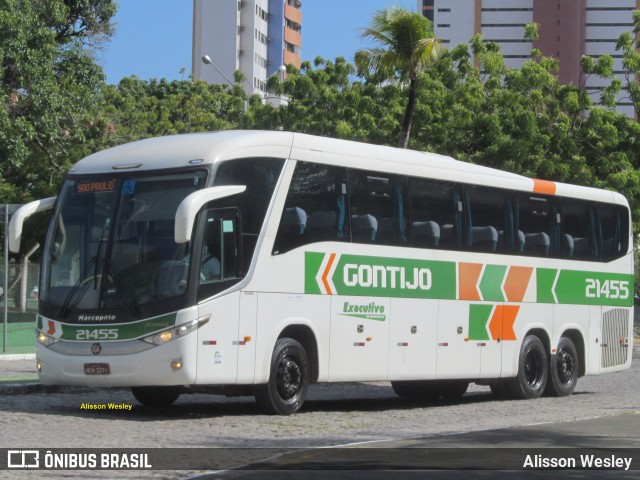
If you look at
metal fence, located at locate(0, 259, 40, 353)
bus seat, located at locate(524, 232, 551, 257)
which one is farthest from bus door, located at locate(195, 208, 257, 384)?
metal fence, located at locate(0, 259, 40, 353)

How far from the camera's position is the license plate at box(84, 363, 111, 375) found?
1470 centimetres

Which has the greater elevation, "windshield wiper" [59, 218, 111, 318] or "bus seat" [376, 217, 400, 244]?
"bus seat" [376, 217, 400, 244]

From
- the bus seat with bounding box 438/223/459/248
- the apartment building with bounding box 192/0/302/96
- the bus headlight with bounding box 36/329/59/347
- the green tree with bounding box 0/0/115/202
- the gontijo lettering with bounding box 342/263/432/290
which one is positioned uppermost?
the apartment building with bounding box 192/0/302/96

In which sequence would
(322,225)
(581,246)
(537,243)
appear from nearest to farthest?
(322,225)
(537,243)
(581,246)

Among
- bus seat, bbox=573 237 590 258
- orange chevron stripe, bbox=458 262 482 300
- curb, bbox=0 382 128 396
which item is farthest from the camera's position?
bus seat, bbox=573 237 590 258

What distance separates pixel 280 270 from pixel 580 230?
8025mm

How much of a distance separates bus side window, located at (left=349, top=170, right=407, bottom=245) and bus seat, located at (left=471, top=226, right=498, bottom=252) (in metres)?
1.95

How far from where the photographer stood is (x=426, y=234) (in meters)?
18.3

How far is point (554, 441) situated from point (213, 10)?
112 metres

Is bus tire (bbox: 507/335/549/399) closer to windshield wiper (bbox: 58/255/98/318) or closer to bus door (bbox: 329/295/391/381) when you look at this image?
bus door (bbox: 329/295/391/381)

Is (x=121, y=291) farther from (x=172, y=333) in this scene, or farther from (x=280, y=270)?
(x=280, y=270)

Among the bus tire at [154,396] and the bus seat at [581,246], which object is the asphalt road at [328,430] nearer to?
the bus tire at [154,396]

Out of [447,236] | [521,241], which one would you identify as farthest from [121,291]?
[521,241]

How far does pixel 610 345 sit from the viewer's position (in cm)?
2273
